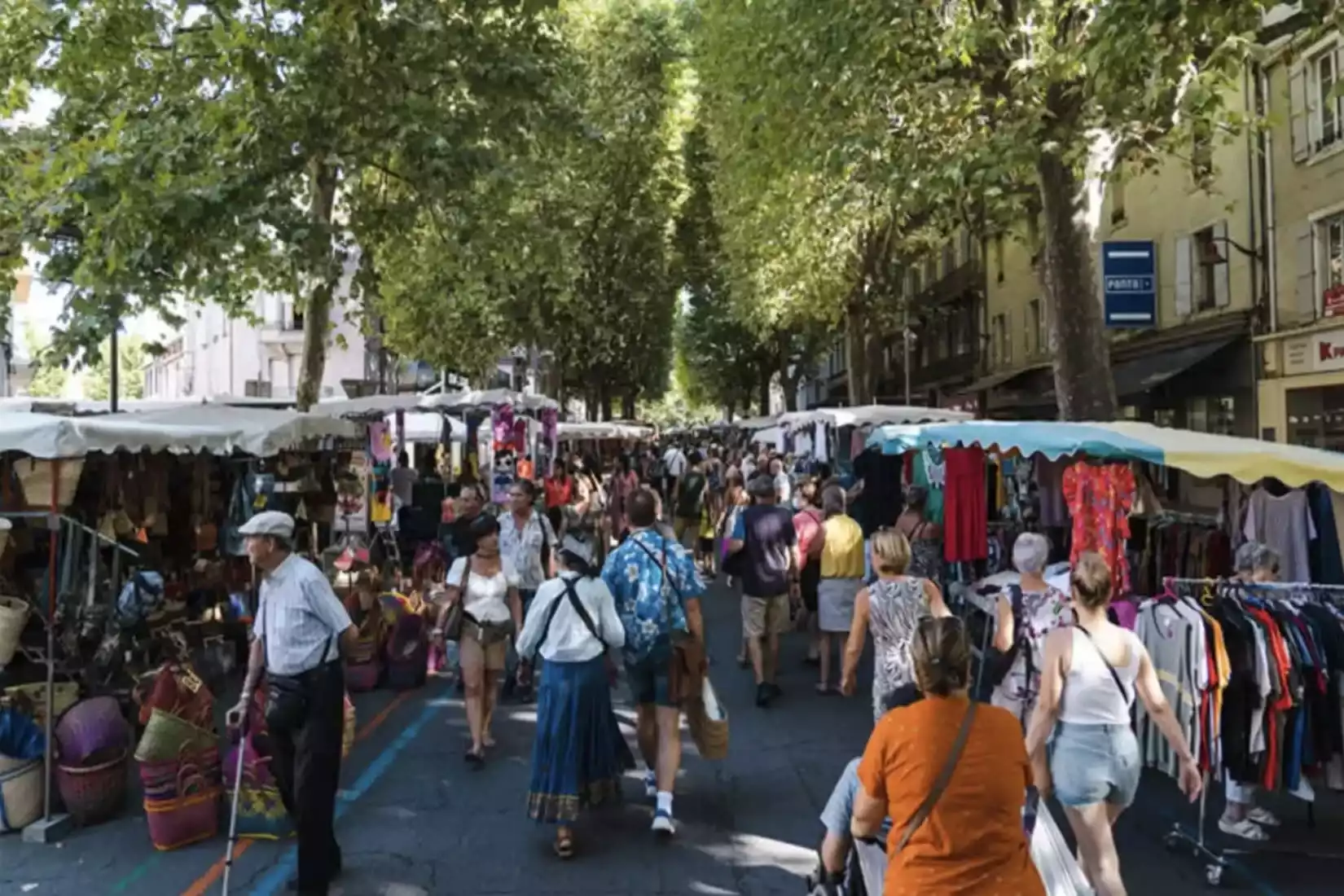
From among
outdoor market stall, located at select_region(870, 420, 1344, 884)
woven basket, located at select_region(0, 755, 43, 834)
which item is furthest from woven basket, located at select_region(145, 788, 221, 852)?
outdoor market stall, located at select_region(870, 420, 1344, 884)

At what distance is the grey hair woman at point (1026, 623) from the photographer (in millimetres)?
5816

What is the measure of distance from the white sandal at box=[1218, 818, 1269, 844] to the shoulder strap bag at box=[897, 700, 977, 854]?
12.0 feet

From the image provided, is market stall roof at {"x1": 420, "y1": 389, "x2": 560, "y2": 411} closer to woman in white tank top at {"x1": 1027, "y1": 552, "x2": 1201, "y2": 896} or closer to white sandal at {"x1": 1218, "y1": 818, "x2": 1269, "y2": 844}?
white sandal at {"x1": 1218, "y1": 818, "x2": 1269, "y2": 844}

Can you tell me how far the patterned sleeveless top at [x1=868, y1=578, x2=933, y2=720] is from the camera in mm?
5949

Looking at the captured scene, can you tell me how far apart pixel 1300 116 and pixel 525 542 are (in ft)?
47.5

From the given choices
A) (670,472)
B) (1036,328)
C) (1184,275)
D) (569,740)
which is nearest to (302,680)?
(569,740)

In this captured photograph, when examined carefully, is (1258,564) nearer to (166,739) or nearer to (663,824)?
(663,824)

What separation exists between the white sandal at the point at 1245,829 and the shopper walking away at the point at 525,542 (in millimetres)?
5060

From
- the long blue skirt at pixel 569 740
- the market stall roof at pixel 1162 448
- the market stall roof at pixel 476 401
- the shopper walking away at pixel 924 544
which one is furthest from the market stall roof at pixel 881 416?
the long blue skirt at pixel 569 740

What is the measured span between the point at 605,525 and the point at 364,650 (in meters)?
6.82

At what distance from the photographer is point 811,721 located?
8.34 metres

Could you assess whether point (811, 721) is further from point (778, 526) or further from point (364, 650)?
point (364, 650)

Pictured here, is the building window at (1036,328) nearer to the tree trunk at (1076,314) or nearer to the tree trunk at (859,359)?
the tree trunk at (859,359)

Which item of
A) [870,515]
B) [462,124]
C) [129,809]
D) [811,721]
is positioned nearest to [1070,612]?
[811,721]
